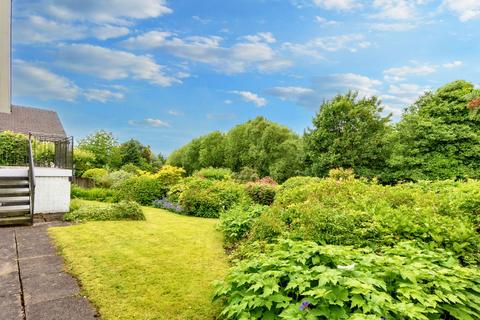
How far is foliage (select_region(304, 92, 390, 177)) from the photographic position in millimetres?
24250

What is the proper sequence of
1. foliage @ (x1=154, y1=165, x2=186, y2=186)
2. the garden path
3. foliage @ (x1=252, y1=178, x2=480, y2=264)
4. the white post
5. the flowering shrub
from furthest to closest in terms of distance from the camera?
foliage @ (x1=154, y1=165, x2=186, y2=186) < the flowering shrub < the white post < foliage @ (x1=252, y1=178, x2=480, y2=264) < the garden path

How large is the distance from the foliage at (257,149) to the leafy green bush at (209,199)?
16.3 m

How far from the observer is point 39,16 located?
10.5 meters

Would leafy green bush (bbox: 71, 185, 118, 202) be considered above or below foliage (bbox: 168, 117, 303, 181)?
below

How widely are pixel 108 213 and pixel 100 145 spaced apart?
2347 centimetres

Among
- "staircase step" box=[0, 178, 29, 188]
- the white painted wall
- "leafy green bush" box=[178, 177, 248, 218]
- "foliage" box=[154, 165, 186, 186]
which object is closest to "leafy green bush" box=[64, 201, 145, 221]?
the white painted wall

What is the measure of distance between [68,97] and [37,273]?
12263 millimetres

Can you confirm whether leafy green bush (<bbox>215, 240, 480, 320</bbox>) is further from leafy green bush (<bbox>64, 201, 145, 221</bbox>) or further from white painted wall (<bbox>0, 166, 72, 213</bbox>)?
white painted wall (<bbox>0, 166, 72, 213</bbox>)

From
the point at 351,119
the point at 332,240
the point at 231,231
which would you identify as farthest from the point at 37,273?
the point at 351,119

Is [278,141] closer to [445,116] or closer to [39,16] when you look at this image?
[445,116]

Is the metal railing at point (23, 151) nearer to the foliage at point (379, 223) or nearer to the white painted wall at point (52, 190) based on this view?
the white painted wall at point (52, 190)

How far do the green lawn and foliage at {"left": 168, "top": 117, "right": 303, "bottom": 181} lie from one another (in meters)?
21.5

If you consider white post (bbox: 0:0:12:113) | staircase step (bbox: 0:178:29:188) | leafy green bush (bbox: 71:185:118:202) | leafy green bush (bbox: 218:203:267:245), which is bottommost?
leafy green bush (bbox: 71:185:118:202)

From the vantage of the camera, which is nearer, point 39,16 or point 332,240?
point 332,240
